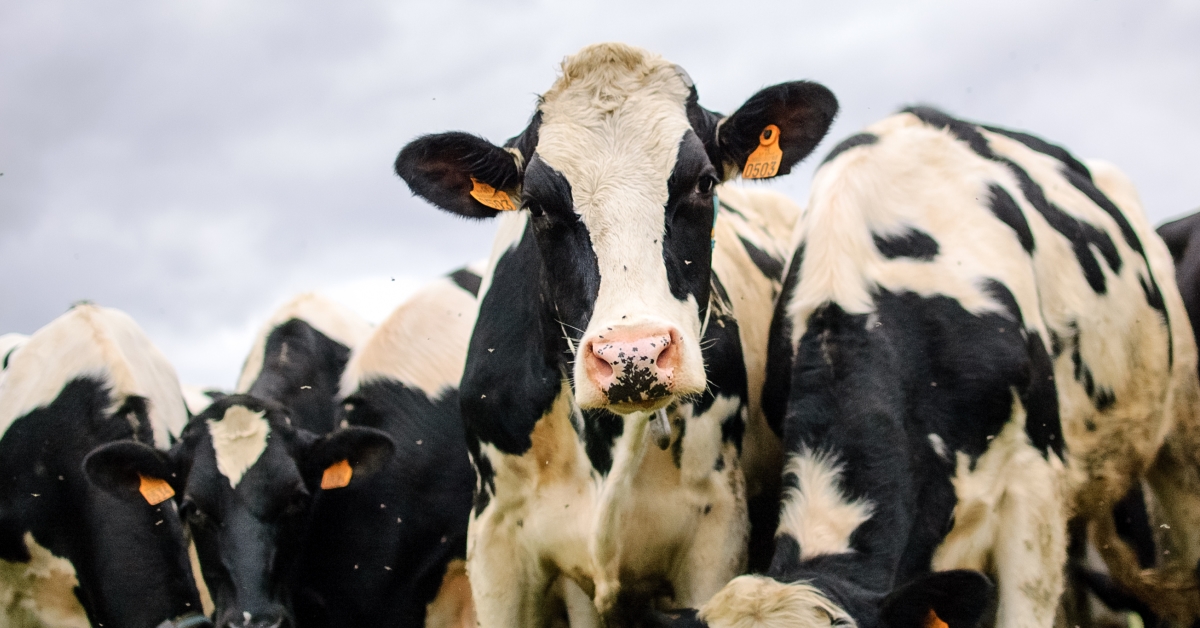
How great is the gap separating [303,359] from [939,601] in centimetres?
452

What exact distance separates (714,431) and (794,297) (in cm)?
64

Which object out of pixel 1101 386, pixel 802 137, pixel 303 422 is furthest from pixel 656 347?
pixel 303 422

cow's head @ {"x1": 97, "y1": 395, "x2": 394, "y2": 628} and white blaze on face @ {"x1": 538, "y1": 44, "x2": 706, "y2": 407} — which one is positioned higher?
white blaze on face @ {"x1": 538, "y1": 44, "x2": 706, "y2": 407}

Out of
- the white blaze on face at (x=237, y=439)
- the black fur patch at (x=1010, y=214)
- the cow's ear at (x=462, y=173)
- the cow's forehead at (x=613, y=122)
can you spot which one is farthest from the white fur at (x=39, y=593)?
the black fur patch at (x=1010, y=214)

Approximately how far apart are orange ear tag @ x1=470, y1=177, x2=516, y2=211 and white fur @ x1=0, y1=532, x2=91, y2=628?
10.7ft

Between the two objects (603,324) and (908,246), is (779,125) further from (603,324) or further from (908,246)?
(603,324)

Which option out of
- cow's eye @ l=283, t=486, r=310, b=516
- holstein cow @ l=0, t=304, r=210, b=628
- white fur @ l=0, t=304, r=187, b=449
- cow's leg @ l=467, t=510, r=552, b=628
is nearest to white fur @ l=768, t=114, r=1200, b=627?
cow's leg @ l=467, t=510, r=552, b=628

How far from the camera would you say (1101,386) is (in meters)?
5.75

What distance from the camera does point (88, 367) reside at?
6781mm

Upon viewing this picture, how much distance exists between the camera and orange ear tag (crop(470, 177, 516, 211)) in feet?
15.3

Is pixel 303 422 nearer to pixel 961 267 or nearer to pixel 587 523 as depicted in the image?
pixel 587 523

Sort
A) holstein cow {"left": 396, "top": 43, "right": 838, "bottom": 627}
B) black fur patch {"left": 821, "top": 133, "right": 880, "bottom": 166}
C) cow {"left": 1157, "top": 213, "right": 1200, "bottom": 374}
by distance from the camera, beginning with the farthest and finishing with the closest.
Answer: cow {"left": 1157, "top": 213, "right": 1200, "bottom": 374}
black fur patch {"left": 821, "top": 133, "right": 880, "bottom": 166}
holstein cow {"left": 396, "top": 43, "right": 838, "bottom": 627}

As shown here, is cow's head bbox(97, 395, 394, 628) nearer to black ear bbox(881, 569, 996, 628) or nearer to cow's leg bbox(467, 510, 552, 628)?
cow's leg bbox(467, 510, 552, 628)

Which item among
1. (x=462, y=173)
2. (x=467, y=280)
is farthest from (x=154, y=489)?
(x=462, y=173)
